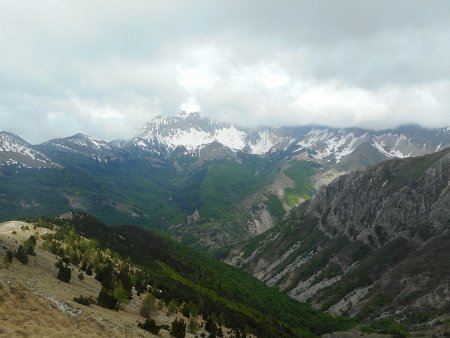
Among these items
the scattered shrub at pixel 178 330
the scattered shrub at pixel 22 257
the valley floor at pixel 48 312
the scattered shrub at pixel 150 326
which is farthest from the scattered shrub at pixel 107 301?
the scattered shrub at pixel 22 257

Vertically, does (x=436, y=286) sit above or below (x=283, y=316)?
above

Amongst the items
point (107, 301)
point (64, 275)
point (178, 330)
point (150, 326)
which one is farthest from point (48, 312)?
point (64, 275)

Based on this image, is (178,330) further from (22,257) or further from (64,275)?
(22,257)

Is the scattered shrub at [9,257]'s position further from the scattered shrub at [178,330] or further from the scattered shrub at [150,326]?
the scattered shrub at [178,330]

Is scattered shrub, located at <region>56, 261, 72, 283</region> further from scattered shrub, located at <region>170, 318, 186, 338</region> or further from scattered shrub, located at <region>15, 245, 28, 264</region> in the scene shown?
scattered shrub, located at <region>170, 318, 186, 338</region>

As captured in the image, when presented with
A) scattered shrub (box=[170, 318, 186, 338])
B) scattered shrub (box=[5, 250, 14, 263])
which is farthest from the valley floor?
scattered shrub (box=[170, 318, 186, 338])

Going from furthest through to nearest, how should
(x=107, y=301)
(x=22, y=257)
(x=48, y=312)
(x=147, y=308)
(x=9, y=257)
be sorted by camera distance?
(x=147, y=308) → (x=22, y=257) → (x=107, y=301) → (x=9, y=257) → (x=48, y=312)

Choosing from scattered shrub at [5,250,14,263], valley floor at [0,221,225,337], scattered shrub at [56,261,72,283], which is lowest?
valley floor at [0,221,225,337]

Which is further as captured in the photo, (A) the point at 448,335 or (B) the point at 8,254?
(A) the point at 448,335

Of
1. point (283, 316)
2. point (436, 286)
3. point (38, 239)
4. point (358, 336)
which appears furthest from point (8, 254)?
point (436, 286)

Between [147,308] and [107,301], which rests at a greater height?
[147,308]

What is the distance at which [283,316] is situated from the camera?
192m

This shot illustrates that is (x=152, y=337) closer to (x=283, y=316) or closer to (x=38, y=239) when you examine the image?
(x=38, y=239)

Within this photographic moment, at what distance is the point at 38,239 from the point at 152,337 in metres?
76.8
